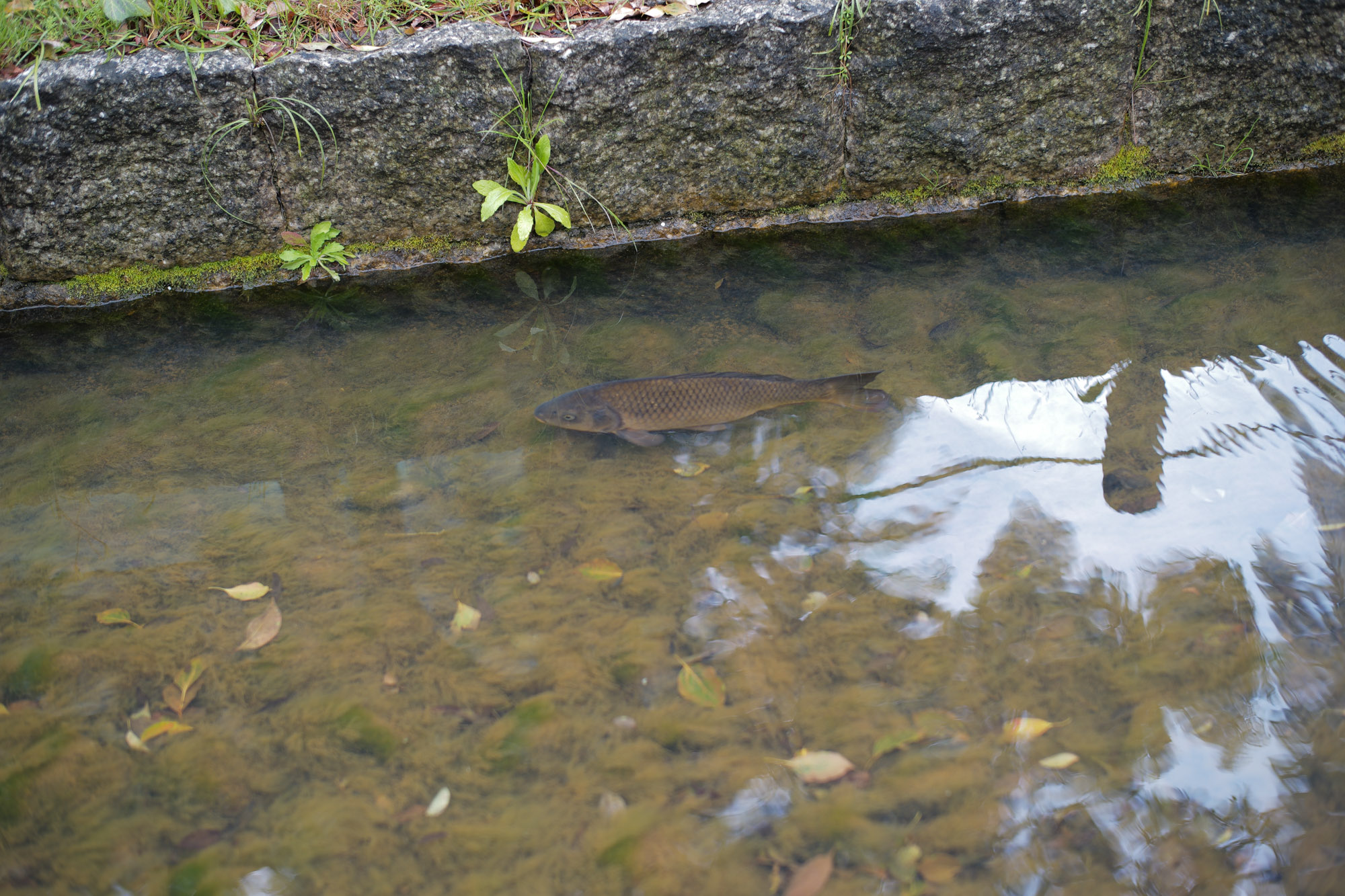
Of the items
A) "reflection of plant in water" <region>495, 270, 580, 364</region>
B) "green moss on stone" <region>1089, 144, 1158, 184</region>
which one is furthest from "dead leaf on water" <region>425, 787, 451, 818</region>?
"green moss on stone" <region>1089, 144, 1158, 184</region>

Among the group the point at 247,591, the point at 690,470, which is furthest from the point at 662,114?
the point at 247,591

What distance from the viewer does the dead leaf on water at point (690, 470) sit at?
3.47m

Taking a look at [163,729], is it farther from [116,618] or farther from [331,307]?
[331,307]

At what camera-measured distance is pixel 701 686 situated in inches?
105

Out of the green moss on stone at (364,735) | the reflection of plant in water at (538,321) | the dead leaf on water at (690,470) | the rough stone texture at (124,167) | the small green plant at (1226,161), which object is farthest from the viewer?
the small green plant at (1226,161)

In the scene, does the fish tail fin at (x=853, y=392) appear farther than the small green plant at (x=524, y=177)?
No

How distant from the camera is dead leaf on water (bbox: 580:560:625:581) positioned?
9.94ft

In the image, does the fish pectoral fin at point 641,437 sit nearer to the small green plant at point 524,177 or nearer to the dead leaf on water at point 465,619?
the dead leaf on water at point 465,619

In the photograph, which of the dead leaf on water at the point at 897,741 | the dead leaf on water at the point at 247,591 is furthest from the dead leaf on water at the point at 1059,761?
the dead leaf on water at the point at 247,591

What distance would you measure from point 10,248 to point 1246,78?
729 centimetres

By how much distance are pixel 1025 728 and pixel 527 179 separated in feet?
12.6

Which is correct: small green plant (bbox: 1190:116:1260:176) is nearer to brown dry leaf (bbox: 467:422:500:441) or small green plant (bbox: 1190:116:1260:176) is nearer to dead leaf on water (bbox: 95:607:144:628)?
brown dry leaf (bbox: 467:422:500:441)

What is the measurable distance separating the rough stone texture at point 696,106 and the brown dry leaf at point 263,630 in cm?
304

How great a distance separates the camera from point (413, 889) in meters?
2.20
